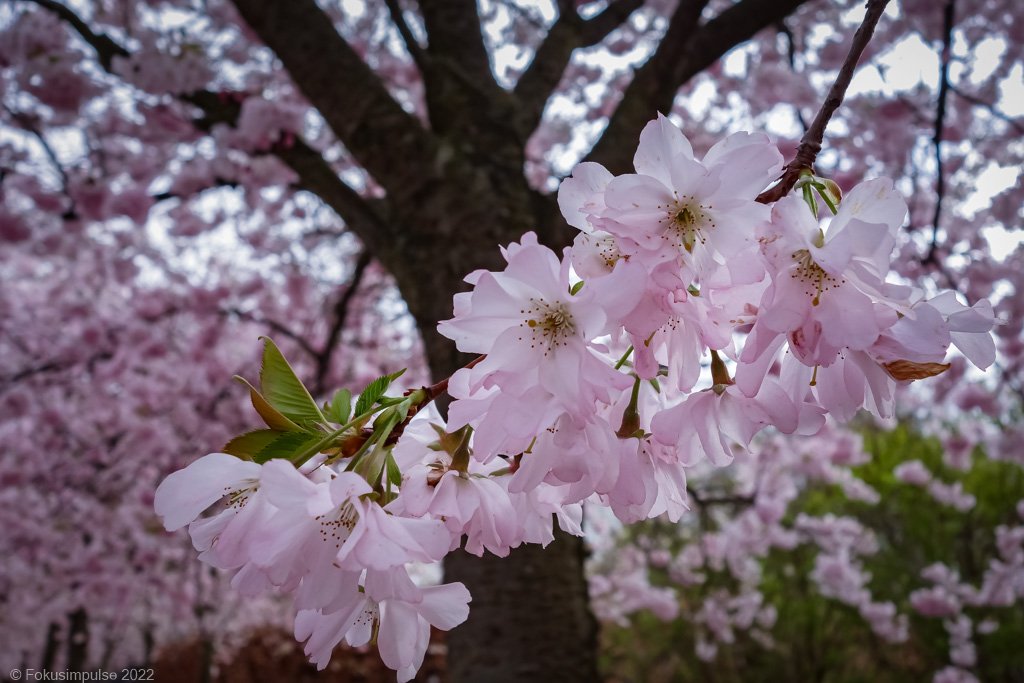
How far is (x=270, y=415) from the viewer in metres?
0.49

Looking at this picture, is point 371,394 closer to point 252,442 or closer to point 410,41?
point 252,442

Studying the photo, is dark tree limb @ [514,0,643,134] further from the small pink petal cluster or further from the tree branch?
the small pink petal cluster

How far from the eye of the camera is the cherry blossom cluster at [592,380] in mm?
433

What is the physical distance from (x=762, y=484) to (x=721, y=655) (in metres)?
1.91

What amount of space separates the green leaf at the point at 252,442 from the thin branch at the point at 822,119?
1.48 ft

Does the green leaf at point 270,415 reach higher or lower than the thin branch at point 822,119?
lower

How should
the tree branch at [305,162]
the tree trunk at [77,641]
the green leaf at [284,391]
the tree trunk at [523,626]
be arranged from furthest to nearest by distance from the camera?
the tree trunk at [77,641], the tree branch at [305,162], the tree trunk at [523,626], the green leaf at [284,391]

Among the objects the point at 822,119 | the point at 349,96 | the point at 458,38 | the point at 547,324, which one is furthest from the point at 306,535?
the point at 458,38

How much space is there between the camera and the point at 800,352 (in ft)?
1.46

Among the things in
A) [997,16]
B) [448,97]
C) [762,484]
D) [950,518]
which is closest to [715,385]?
[448,97]

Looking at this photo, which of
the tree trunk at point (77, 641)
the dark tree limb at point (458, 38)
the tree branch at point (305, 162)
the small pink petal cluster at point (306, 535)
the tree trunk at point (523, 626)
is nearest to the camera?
the small pink petal cluster at point (306, 535)

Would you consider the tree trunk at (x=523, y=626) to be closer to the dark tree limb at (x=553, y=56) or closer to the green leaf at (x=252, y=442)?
the green leaf at (x=252, y=442)

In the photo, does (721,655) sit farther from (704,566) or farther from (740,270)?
(740,270)

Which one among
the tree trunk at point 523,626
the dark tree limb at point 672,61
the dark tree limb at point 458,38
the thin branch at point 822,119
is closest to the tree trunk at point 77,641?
the tree trunk at point 523,626
